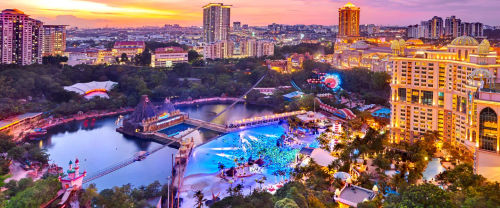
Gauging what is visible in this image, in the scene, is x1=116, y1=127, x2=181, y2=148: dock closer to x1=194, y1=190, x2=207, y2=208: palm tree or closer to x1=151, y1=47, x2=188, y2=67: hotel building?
x1=194, y1=190, x2=207, y2=208: palm tree

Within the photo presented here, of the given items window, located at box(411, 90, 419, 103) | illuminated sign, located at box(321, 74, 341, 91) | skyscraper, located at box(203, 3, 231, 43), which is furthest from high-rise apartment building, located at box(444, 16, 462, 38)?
skyscraper, located at box(203, 3, 231, 43)

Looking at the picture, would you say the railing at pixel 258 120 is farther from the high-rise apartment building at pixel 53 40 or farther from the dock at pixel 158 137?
the high-rise apartment building at pixel 53 40

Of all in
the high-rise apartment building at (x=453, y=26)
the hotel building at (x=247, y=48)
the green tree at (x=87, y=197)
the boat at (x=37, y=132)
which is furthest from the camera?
the hotel building at (x=247, y=48)

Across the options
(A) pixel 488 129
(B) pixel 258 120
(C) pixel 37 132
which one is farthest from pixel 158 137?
(A) pixel 488 129

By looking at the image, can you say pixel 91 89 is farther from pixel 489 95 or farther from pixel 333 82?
pixel 489 95

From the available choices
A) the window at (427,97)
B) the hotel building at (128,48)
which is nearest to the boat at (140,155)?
the window at (427,97)

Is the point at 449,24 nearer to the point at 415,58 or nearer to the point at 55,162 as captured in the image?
the point at 415,58

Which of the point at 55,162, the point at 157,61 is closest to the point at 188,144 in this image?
the point at 55,162
